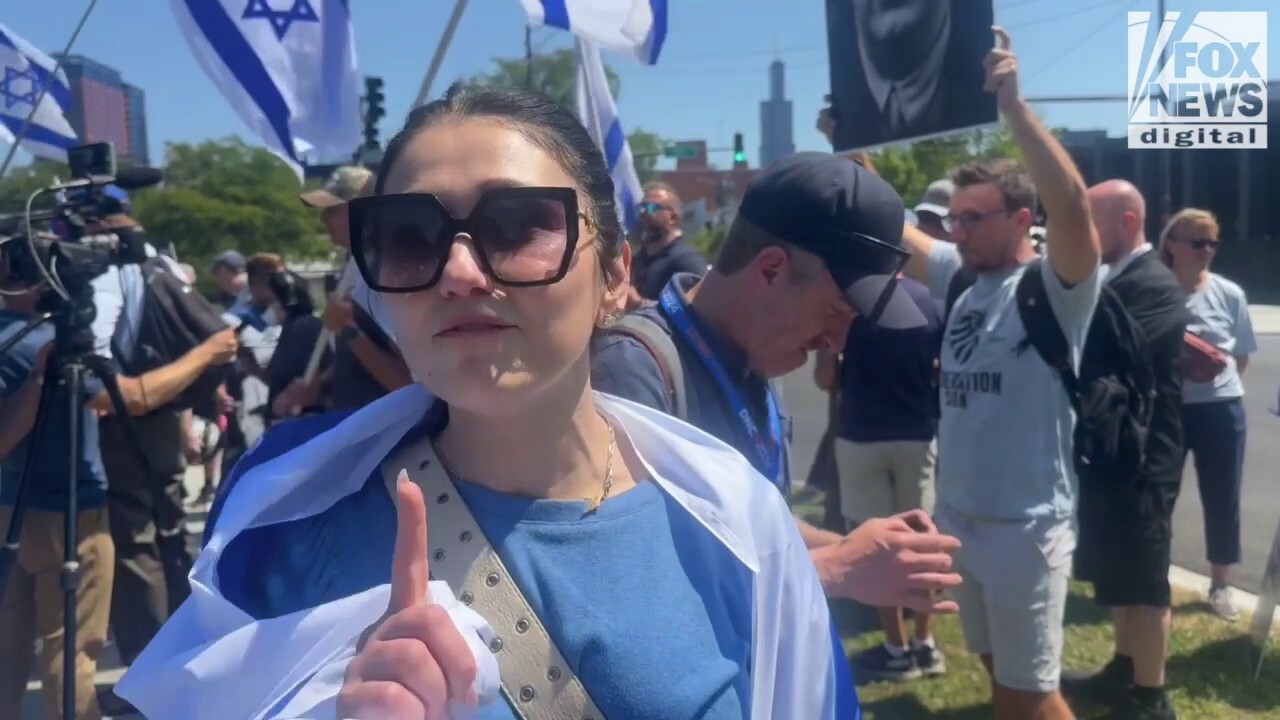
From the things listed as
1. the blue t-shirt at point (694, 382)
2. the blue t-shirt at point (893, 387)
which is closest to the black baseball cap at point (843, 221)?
the blue t-shirt at point (694, 382)

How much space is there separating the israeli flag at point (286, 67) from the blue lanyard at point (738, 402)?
7.51 feet

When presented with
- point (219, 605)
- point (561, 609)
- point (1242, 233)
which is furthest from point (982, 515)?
point (1242, 233)

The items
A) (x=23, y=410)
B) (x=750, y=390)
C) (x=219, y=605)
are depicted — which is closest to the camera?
(x=219, y=605)

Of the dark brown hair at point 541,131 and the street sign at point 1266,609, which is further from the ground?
the dark brown hair at point 541,131

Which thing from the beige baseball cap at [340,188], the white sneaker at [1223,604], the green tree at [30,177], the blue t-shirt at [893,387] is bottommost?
the white sneaker at [1223,604]

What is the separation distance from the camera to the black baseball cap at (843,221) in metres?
2.19

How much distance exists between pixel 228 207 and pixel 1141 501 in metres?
36.9

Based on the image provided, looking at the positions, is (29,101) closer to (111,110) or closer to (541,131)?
(541,131)

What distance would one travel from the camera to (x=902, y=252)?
2252 mm

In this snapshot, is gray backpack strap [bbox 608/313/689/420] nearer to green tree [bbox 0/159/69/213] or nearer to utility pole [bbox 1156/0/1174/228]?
green tree [bbox 0/159/69/213]

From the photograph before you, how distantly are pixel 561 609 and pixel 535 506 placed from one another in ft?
0.45

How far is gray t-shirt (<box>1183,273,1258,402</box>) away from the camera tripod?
4.88 metres

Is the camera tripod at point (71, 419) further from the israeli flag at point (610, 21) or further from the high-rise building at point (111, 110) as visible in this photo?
the high-rise building at point (111, 110)

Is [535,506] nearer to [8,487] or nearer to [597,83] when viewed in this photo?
[8,487]
